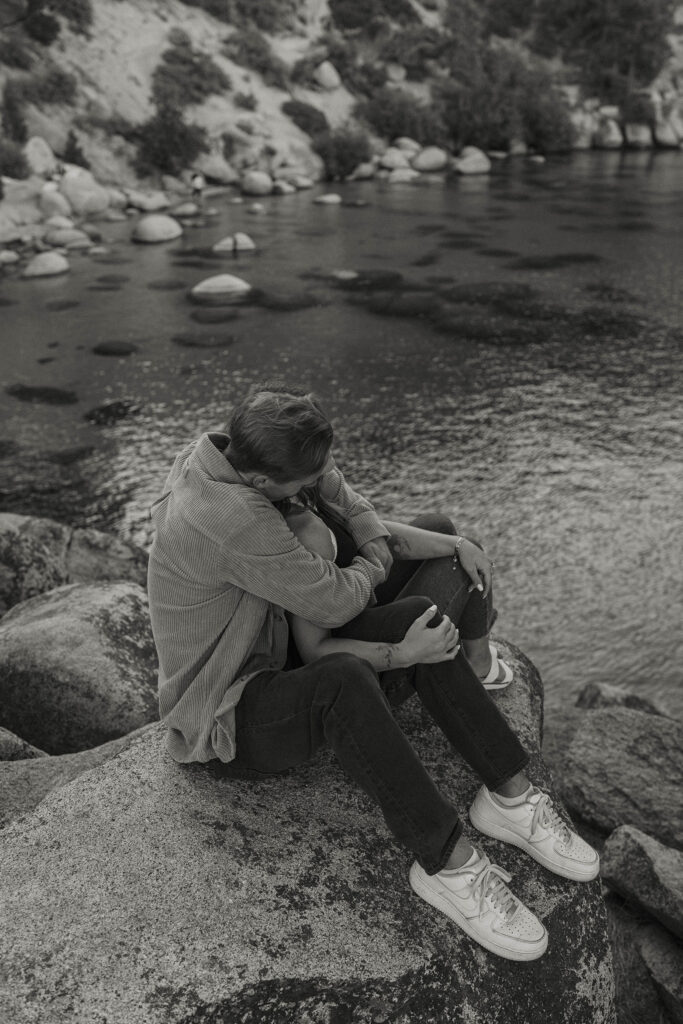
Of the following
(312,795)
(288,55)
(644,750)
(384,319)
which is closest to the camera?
(312,795)

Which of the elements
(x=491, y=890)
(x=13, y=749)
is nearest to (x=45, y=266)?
(x=13, y=749)

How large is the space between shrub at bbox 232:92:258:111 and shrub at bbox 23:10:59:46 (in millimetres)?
8788

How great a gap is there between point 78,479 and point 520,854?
1116 centimetres

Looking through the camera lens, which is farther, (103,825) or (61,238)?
(61,238)

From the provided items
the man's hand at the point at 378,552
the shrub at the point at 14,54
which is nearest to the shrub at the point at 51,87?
the shrub at the point at 14,54

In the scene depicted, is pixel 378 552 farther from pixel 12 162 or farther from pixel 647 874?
pixel 12 162

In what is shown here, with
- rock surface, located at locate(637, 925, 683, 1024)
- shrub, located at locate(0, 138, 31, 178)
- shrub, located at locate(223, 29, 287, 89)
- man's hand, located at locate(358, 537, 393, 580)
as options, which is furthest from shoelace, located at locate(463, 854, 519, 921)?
shrub, located at locate(223, 29, 287, 89)

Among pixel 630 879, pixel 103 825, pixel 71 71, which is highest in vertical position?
pixel 71 71

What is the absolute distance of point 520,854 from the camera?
424cm

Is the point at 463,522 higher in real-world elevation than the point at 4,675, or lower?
lower

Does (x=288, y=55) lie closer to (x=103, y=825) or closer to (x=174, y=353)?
(x=174, y=353)

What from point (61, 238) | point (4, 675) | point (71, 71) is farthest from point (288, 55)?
point (4, 675)

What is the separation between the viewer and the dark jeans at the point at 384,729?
376 centimetres

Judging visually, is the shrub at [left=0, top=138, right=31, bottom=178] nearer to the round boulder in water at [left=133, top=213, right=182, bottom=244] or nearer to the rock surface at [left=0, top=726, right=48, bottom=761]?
the round boulder in water at [left=133, top=213, right=182, bottom=244]
